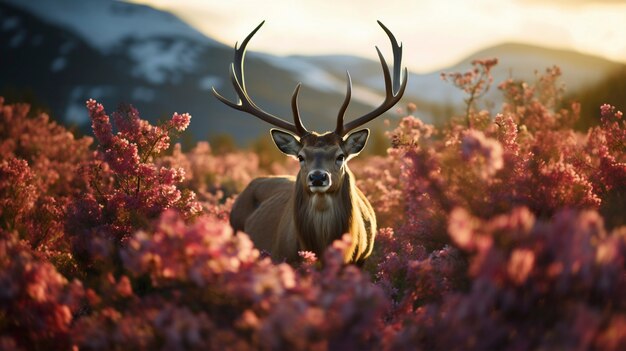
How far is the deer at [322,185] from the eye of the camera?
607 cm

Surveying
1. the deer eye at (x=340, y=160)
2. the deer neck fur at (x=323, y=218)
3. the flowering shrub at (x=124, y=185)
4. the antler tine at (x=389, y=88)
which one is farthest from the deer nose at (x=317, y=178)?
the flowering shrub at (x=124, y=185)

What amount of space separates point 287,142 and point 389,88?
1.47m

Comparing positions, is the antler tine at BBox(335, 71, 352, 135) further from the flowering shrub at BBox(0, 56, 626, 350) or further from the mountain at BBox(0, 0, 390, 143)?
the mountain at BBox(0, 0, 390, 143)

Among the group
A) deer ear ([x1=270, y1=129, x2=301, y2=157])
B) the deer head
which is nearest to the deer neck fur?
the deer head

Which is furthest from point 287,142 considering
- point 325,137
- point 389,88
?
point 389,88

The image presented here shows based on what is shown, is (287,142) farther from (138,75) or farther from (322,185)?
(138,75)

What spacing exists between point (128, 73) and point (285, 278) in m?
180

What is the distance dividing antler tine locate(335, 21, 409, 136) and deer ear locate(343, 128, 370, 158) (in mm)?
132

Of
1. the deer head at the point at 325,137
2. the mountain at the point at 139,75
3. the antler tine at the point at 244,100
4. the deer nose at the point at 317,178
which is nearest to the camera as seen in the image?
the deer nose at the point at 317,178

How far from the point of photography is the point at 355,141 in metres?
Result: 6.67

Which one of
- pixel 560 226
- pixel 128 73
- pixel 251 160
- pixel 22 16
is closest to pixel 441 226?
pixel 560 226

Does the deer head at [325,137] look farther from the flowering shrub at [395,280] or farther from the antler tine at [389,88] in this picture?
the flowering shrub at [395,280]

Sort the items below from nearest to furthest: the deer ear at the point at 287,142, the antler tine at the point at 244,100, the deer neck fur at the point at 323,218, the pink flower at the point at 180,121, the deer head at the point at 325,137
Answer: the deer head at the point at 325,137
the deer neck fur at the point at 323,218
the pink flower at the point at 180,121
the deer ear at the point at 287,142
the antler tine at the point at 244,100

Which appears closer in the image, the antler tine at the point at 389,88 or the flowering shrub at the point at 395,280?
the flowering shrub at the point at 395,280
